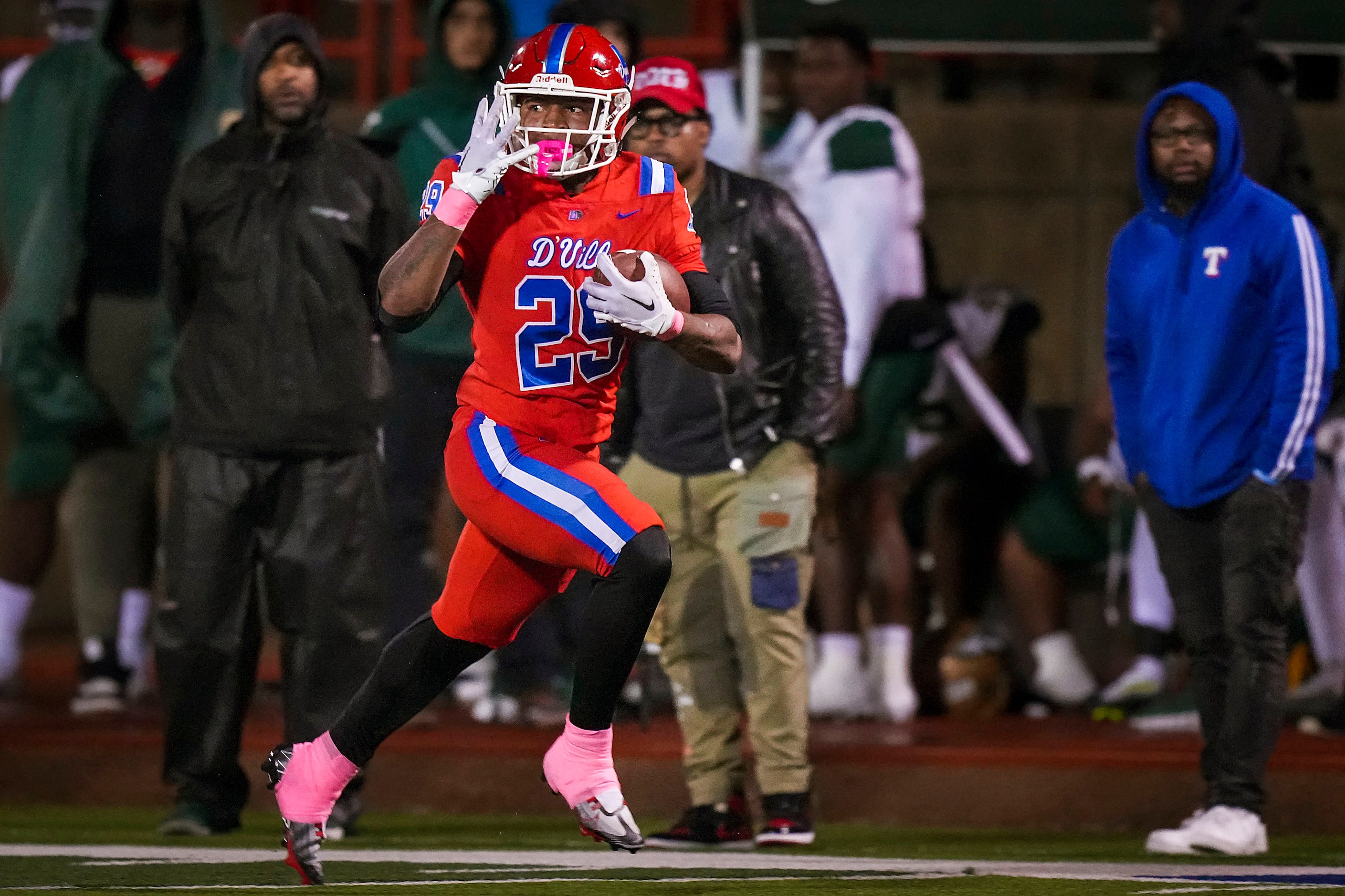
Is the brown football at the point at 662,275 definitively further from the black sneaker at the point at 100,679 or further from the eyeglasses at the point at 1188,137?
the black sneaker at the point at 100,679

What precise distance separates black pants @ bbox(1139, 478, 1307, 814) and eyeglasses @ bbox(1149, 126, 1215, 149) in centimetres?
96

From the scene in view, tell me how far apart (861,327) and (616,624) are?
308 cm

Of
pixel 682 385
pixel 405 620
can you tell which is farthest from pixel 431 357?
pixel 682 385

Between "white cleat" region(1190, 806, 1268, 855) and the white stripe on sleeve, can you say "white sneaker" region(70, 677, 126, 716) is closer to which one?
"white cleat" region(1190, 806, 1268, 855)

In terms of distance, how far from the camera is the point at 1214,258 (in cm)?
667

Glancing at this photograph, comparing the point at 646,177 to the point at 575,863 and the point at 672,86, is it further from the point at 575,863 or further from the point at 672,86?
the point at 575,863

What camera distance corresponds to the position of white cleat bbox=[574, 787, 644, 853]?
5.26 meters

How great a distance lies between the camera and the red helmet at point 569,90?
5309mm

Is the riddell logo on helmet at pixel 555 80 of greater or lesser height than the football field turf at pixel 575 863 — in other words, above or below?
above

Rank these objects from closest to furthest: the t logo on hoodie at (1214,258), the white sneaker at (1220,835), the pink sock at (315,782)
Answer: the pink sock at (315,782), the white sneaker at (1220,835), the t logo on hoodie at (1214,258)

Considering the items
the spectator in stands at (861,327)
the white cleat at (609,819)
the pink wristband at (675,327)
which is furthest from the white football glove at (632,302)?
the spectator in stands at (861,327)

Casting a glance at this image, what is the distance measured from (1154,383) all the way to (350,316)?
90.9 inches

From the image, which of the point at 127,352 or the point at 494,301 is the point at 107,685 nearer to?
Answer: the point at 127,352

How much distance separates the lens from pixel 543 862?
6.14 m
